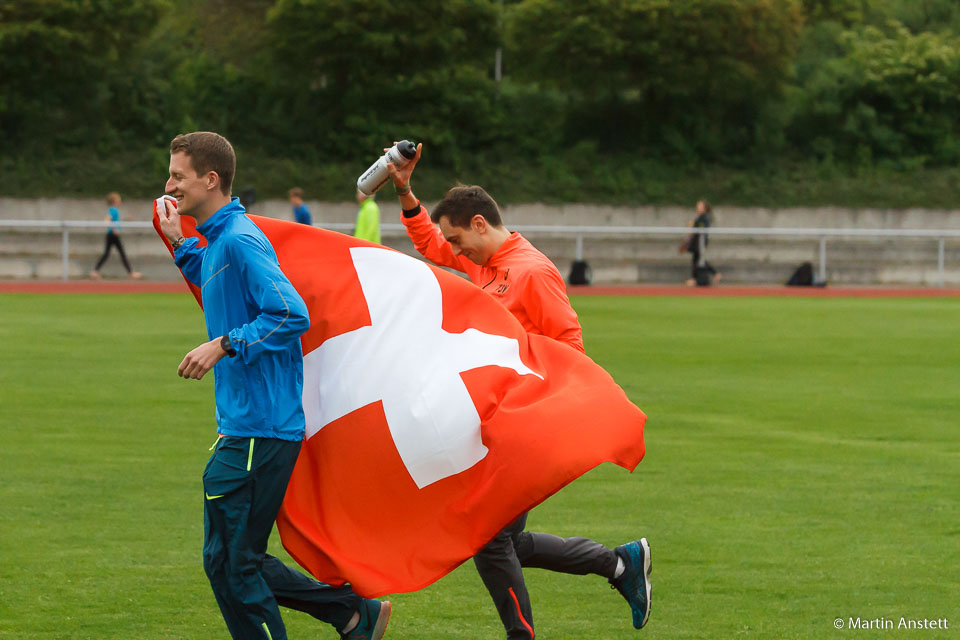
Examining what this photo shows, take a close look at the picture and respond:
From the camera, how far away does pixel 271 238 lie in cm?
486

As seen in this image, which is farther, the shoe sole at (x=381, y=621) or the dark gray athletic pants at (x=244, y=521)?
the shoe sole at (x=381, y=621)

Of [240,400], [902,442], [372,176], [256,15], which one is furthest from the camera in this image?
[256,15]

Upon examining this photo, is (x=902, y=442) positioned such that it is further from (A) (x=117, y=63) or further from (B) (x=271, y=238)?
(A) (x=117, y=63)

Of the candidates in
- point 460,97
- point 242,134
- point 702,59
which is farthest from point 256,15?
point 702,59

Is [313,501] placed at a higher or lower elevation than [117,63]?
lower

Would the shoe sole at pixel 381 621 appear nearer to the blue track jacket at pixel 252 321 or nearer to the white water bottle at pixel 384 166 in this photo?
the blue track jacket at pixel 252 321

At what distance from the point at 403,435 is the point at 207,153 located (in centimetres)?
123

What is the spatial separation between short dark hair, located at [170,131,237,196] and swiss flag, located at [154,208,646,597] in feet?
1.59

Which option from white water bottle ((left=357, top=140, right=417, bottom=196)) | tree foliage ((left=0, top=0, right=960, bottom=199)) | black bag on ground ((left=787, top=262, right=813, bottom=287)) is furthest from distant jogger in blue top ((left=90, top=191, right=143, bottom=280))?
white water bottle ((left=357, top=140, right=417, bottom=196))

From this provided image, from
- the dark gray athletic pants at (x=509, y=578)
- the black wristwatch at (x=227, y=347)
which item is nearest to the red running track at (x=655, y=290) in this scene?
the dark gray athletic pants at (x=509, y=578)

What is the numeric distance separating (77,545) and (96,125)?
1256 inches

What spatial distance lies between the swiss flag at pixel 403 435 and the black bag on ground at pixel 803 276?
24422 mm

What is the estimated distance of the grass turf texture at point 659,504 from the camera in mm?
5535

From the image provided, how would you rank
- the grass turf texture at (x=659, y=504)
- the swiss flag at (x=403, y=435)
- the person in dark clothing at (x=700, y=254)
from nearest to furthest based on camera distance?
the swiss flag at (x=403, y=435), the grass turf texture at (x=659, y=504), the person in dark clothing at (x=700, y=254)
